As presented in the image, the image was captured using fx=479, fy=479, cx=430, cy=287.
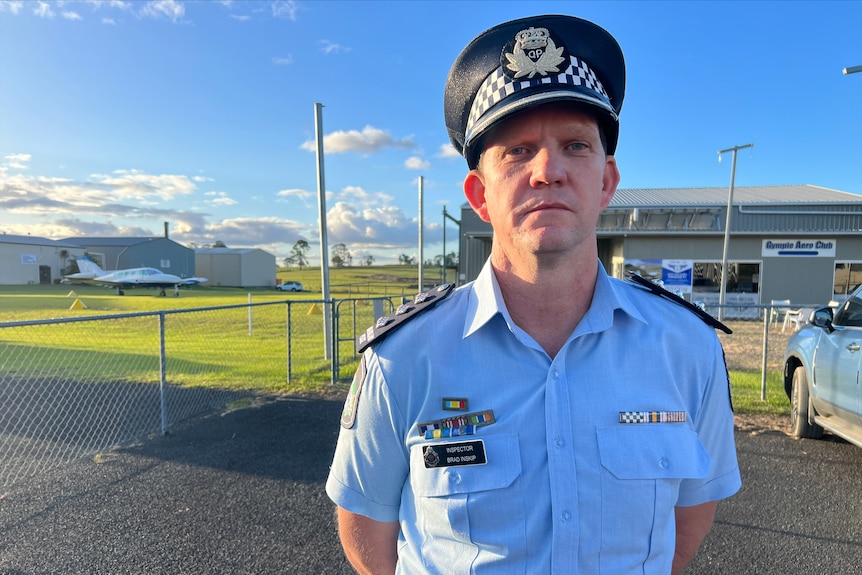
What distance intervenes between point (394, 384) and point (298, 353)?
34.2 feet

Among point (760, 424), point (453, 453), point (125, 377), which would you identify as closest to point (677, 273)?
point (760, 424)

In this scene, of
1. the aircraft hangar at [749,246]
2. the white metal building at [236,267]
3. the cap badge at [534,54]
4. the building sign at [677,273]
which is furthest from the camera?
the white metal building at [236,267]

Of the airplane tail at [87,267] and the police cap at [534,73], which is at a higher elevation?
the police cap at [534,73]

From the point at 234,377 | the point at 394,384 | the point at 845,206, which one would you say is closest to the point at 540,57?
the point at 394,384

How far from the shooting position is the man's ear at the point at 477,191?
4.54 feet

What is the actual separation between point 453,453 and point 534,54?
1080 millimetres

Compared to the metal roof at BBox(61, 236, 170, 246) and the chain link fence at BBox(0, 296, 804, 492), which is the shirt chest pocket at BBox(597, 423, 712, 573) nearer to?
the chain link fence at BBox(0, 296, 804, 492)

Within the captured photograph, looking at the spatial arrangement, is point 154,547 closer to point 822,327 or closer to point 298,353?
point 822,327

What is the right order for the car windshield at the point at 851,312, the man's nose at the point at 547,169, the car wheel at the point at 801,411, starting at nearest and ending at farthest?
1. the man's nose at the point at 547,169
2. the car windshield at the point at 851,312
3. the car wheel at the point at 801,411

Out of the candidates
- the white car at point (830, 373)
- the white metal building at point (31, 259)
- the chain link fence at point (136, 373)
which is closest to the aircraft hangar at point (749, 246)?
the chain link fence at point (136, 373)

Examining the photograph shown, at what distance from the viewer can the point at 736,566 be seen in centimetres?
306

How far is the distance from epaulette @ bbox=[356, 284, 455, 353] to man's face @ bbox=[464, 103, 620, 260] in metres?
0.31

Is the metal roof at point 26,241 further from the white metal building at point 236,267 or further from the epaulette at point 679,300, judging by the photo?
the epaulette at point 679,300

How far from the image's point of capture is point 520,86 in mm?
1246
